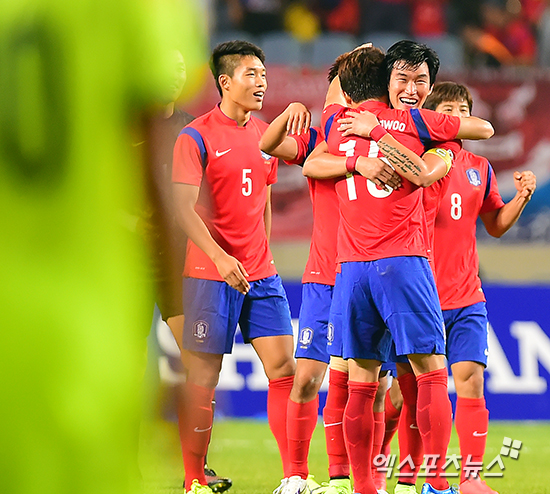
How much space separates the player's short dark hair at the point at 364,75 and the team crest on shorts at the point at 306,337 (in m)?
1.07

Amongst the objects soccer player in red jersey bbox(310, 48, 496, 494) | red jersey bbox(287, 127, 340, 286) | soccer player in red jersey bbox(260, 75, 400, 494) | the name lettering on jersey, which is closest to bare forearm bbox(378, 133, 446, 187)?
soccer player in red jersey bbox(310, 48, 496, 494)

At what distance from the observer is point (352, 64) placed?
3682 millimetres

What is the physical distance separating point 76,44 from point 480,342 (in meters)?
3.39

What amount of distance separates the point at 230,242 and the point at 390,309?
106cm

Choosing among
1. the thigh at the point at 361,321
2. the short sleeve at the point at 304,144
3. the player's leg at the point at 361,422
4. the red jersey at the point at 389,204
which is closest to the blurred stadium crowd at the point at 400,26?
the short sleeve at the point at 304,144

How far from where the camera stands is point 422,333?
11.0 ft

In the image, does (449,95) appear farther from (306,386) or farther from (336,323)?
(306,386)

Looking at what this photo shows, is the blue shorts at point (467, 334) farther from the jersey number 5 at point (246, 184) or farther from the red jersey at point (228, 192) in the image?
the jersey number 5 at point (246, 184)

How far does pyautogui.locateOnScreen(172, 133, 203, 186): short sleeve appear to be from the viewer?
4.05 meters

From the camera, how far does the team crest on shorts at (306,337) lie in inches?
156

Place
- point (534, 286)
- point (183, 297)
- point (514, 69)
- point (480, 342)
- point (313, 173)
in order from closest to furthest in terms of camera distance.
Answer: point (183, 297) → point (313, 173) → point (480, 342) → point (534, 286) → point (514, 69)

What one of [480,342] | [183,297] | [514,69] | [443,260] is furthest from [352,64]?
[514,69]

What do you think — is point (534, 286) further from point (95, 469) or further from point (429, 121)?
point (95, 469)

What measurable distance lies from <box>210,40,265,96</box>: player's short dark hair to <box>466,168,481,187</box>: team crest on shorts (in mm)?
1232
